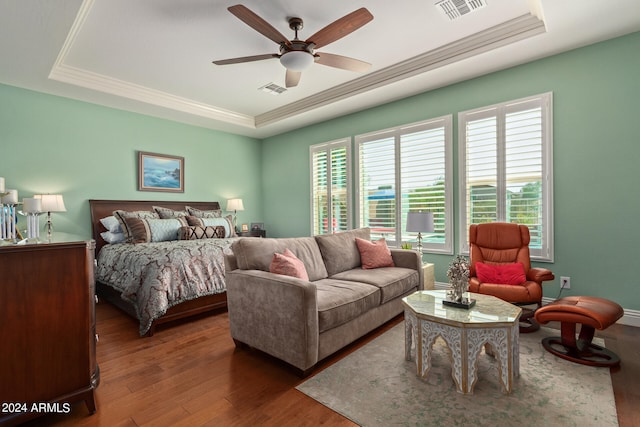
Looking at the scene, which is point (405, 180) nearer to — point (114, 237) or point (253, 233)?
point (253, 233)

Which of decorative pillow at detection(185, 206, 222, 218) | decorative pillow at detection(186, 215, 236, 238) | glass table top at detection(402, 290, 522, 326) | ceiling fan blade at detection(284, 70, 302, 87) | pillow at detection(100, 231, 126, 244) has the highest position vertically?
ceiling fan blade at detection(284, 70, 302, 87)

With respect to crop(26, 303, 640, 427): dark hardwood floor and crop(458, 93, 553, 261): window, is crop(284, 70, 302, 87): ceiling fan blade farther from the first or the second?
crop(26, 303, 640, 427): dark hardwood floor

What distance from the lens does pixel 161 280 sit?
9.48 ft

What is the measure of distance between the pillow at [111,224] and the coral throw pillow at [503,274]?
4608 millimetres

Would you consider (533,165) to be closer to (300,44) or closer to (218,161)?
(300,44)

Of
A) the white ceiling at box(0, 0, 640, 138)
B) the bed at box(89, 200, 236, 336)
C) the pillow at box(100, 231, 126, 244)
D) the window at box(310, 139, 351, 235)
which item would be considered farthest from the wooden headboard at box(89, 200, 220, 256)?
the window at box(310, 139, 351, 235)

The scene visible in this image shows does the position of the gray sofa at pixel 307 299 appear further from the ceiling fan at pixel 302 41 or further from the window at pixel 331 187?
the window at pixel 331 187

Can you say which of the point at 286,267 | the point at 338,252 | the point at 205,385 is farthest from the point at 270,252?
the point at 205,385

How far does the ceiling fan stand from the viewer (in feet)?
7.35

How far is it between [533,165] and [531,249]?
943 mm

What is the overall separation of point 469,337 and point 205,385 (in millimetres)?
1743

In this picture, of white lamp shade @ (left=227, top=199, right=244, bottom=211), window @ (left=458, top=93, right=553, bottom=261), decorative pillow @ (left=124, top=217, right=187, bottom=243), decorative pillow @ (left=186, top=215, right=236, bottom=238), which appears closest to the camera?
window @ (left=458, top=93, right=553, bottom=261)

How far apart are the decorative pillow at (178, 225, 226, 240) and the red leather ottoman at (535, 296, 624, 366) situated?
151 inches

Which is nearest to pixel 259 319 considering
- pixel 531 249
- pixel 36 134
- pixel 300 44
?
pixel 300 44
